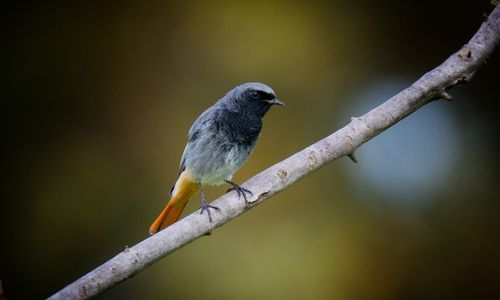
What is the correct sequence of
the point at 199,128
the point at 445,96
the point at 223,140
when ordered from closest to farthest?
the point at 445,96
the point at 223,140
the point at 199,128

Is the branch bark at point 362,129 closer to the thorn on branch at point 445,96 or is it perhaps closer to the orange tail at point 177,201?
the thorn on branch at point 445,96

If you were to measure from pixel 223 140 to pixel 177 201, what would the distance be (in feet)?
1.89

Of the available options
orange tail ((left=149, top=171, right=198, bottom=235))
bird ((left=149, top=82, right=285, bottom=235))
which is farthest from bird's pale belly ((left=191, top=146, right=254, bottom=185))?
orange tail ((left=149, top=171, right=198, bottom=235))

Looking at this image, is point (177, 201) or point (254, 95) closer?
point (254, 95)

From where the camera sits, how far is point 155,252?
2240mm

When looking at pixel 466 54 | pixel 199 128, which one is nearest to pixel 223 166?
pixel 199 128

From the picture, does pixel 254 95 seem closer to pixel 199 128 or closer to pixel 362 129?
pixel 199 128

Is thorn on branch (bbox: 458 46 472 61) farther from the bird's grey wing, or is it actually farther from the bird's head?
the bird's grey wing

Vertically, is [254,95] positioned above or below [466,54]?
above

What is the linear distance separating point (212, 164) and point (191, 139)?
34 cm

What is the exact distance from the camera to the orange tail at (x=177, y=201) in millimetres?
3359

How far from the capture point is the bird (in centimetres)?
321

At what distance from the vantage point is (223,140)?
126 inches

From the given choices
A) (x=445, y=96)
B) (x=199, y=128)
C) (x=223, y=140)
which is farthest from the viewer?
(x=199, y=128)
